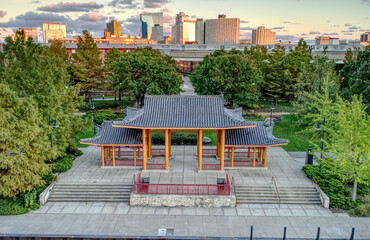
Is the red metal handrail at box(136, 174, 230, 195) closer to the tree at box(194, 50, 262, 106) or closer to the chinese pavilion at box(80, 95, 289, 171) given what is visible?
the chinese pavilion at box(80, 95, 289, 171)

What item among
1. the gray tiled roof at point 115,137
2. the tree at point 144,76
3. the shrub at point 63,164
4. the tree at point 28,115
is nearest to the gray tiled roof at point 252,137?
the gray tiled roof at point 115,137

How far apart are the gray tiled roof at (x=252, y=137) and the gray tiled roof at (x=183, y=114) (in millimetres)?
1475

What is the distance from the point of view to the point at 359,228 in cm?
1795

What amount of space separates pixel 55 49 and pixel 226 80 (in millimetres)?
35016

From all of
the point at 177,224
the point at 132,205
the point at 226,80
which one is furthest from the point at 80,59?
the point at 177,224

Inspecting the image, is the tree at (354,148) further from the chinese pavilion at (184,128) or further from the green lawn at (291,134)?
the green lawn at (291,134)

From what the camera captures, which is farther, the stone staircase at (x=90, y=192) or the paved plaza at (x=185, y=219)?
the stone staircase at (x=90, y=192)

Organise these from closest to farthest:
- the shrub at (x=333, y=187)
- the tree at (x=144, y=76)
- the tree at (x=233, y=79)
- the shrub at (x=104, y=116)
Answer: the shrub at (x=333, y=187) → the shrub at (x=104, y=116) → the tree at (x=144, y=76) → the tree at (x=233, y=79)

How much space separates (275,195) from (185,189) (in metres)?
6.42

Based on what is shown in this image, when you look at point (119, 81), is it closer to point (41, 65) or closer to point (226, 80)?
point (226, 80)

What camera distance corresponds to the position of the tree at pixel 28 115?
19.4 m

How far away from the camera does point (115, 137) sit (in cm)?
2502

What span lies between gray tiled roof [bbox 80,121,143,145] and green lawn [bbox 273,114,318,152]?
16248mm

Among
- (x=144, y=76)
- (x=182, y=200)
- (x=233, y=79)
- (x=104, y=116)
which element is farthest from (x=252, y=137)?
(x=104, y=116)
